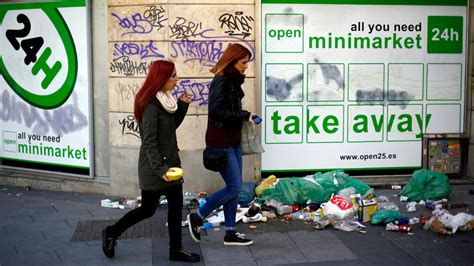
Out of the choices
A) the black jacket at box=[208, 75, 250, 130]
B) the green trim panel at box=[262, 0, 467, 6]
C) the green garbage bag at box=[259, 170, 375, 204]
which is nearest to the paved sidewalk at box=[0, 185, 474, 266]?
the green garbage bag at box=[259, 170, 375, 204]

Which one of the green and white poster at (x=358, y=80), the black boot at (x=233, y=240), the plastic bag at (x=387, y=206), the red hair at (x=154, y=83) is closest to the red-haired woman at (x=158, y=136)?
the red hair at (x=154, y=83)

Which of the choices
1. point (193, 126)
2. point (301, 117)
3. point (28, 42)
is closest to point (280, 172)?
point (301, 117)

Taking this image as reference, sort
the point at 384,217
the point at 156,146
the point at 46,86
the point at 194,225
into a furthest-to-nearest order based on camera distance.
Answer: the point at 46,86
the point at 384,217
the point at 194,225
the point at 156,146

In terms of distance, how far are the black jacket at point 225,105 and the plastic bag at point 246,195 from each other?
76.9 inches

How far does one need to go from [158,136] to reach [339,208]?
2.56 meters

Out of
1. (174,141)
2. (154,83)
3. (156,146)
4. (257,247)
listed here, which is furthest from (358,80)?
(156,146)

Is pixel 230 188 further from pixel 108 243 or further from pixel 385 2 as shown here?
pixel 385 2

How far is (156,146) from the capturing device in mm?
5531

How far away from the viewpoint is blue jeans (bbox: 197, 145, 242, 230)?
6.12 meters

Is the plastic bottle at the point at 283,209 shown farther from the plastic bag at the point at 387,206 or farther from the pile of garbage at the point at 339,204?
the plastic bag at the point at 387,206

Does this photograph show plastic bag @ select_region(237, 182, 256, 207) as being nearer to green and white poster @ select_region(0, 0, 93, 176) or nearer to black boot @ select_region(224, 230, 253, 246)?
black boot @ select_region(224, 230, 253, 246)

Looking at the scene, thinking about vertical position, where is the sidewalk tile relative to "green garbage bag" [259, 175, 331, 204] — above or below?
below

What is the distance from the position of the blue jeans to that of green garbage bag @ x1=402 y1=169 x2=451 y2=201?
9.39 ft

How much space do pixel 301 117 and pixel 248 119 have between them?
8.85ft
